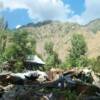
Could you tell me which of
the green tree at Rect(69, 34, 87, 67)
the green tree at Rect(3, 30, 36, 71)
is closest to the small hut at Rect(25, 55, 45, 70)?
the green tree at Rect(3, 30, 36, 71)

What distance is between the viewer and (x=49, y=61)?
389ft

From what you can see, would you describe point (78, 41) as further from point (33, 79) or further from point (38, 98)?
point (38, 98)

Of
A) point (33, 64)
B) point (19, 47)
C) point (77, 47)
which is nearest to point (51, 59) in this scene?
point (77, 47)

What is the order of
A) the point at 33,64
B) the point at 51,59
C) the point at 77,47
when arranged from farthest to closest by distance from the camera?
the point at 77,47
the point at 51,59
the point at 33,64

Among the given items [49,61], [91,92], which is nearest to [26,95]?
[91,92]

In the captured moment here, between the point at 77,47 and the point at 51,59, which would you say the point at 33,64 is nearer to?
the point at 51,59

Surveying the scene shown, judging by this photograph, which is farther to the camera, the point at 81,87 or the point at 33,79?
the point at 33,79

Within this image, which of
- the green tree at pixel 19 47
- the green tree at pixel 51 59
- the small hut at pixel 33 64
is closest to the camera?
the small hut at pixel 33 64

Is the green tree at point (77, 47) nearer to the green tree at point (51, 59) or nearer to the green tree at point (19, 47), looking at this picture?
the green tree at point (51, 59)

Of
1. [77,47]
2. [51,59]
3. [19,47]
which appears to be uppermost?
[77,47]

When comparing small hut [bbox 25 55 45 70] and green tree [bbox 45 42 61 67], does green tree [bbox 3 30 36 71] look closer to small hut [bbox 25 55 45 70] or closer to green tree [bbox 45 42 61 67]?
small hut [bbox 25 55 45 70]

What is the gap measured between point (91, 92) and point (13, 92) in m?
5.47

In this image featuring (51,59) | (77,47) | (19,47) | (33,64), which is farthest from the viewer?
(77,47)

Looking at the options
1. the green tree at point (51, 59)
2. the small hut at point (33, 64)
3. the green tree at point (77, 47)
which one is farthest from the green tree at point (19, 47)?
the green tree at point (77, 47)
